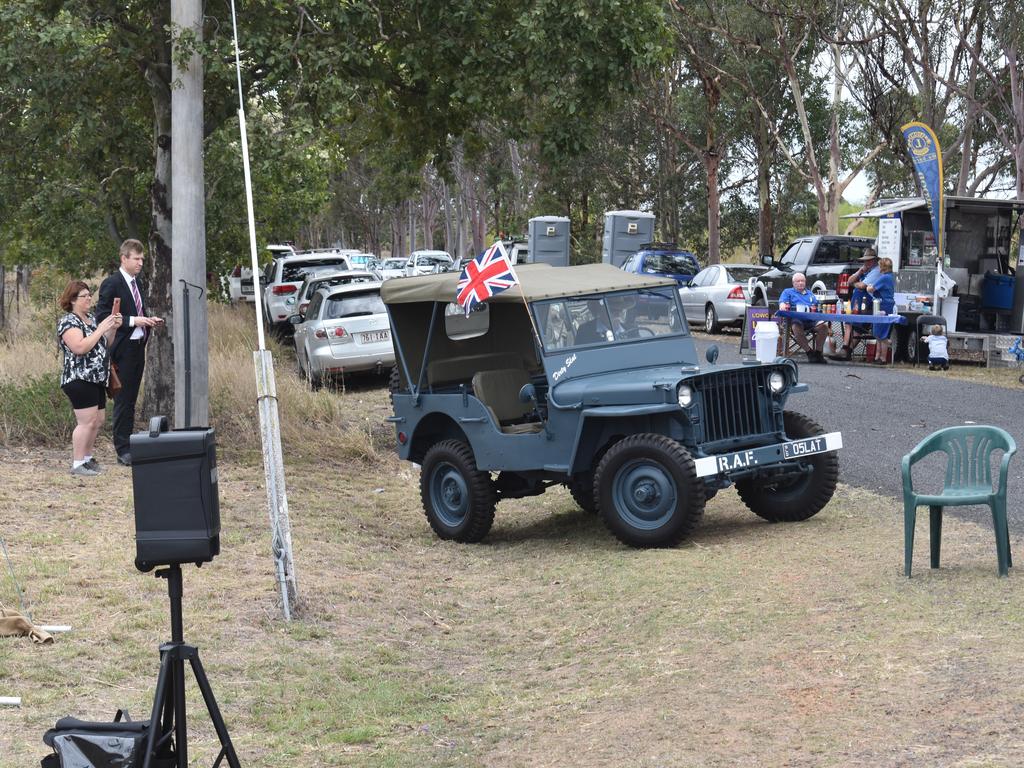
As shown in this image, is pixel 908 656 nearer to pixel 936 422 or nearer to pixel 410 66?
pixel 936 422

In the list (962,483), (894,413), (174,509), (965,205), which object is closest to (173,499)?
(174,509)

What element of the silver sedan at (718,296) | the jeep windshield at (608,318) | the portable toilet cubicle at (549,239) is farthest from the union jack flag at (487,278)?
the portable toilet cubicle at (549,239)

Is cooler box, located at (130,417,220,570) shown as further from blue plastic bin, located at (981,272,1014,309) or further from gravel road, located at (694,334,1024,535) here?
blue plastic bin, located at (981,272,1014,309)

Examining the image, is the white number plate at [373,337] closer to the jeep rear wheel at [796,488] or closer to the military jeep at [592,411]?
the military jeep at [592,411]

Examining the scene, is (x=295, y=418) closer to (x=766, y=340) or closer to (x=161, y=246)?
(x=161, y=246)

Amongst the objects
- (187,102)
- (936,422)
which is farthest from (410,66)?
(936,422)

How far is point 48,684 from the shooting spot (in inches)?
275

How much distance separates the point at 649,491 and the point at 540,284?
2031 millimetres

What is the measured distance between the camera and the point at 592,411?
10.1 metres

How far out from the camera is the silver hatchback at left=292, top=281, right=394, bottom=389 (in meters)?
21.0

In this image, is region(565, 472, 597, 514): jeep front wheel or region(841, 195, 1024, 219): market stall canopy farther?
region(841, 195, 1024, 219): market stall canopy

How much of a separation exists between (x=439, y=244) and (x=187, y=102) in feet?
325

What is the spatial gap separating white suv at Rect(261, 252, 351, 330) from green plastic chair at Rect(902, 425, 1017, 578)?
69.8 feet

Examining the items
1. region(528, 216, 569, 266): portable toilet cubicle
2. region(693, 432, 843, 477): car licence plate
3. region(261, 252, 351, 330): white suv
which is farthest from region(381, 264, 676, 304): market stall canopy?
region(528, 216, 569, 266): portable toilet cubicle
